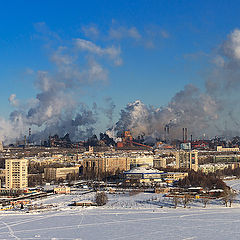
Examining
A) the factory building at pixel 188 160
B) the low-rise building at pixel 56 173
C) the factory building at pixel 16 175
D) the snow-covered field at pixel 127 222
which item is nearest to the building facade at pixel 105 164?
the low-rise building at pixel 56 173

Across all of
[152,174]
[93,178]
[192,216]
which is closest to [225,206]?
[192,216]

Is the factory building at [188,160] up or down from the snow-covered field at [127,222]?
up

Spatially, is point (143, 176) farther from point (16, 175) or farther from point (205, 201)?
point (205, 201)

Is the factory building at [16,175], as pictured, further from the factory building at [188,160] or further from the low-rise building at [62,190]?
the factory building at [188,160]

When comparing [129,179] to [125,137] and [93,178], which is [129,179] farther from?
[125,137]

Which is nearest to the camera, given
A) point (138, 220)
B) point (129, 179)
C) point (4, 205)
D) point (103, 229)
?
point (103, 229)
